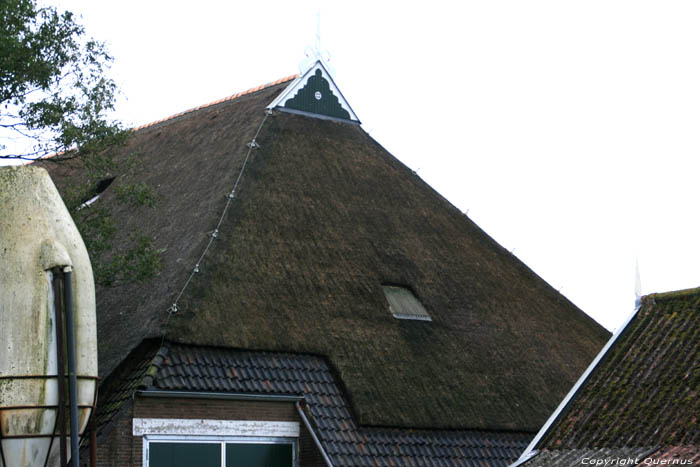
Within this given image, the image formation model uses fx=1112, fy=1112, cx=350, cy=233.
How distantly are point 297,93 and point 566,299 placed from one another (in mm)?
9448

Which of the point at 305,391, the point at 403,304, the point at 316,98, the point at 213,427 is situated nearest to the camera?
the point at 213,427

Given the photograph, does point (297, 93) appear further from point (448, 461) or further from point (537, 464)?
point (537, 464)

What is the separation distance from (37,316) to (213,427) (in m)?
5.74

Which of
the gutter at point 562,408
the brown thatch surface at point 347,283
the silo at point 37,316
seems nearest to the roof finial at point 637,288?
the gutter at point 562,408

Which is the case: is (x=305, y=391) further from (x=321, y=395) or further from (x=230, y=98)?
(x=230, y=98)

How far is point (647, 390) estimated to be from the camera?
18656mm

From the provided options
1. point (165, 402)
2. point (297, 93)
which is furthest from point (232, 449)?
point (297, 93)

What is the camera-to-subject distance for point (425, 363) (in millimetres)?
Result: 25250

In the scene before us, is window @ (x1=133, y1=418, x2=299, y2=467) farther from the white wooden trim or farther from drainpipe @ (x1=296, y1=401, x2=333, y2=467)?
drainpipe @ (x1=296, y1=401, x2=333, y2=467)

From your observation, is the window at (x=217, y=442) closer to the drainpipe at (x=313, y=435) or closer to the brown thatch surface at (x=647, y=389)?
the drainpipe at (x=313, y=435)

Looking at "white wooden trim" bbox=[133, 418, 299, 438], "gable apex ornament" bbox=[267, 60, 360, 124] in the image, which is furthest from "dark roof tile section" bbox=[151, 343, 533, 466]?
"gable apex ornament" bbox=[267, 60, 360, 124]

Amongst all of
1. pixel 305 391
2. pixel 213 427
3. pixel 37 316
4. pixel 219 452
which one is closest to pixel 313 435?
pixel 305 391

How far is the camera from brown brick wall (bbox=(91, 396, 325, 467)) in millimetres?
20797

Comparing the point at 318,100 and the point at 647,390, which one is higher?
the point at 318,100
